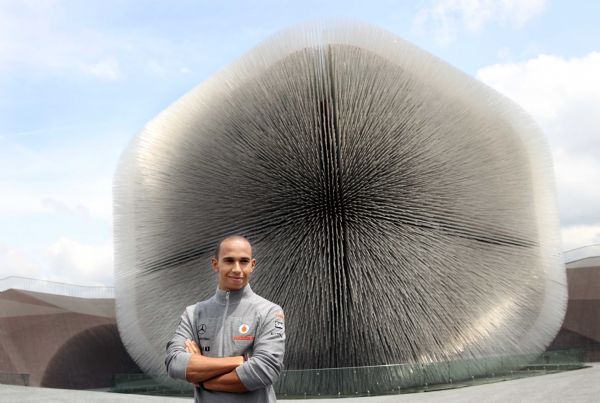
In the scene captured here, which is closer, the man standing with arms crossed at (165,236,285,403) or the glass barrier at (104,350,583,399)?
the man standing with arms crossed at (165,236,285,403)

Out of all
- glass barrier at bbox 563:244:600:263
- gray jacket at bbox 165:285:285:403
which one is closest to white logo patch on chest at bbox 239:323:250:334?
gray jacket at bbox 165:285:285:403

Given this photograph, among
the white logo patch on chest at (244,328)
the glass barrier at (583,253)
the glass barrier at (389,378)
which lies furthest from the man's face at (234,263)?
the glass barrier at (583,253)

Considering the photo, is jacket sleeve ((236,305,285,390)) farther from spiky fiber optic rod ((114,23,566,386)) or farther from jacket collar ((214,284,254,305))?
spiky fiber optic rod ((114,23,566,386))

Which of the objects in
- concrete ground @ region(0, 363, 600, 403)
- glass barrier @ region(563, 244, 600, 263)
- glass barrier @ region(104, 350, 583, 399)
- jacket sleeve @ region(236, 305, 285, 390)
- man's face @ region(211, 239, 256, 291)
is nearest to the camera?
jacket sleeve @ region(236, 305, 285, 390)

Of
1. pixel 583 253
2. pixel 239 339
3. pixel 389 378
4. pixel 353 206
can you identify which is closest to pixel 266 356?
pixel 239 339

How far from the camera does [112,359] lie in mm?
21797

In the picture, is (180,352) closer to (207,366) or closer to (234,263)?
(207,366)

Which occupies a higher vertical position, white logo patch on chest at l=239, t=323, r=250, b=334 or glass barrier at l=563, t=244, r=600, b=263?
glass barrier at l=563, t=244, r=600, b=263

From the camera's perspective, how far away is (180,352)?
245cm

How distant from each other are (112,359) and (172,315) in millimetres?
7672

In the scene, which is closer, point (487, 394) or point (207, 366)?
point (207, 366)

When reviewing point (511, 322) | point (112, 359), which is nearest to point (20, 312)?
point (112, 359)

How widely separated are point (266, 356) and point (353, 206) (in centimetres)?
1141

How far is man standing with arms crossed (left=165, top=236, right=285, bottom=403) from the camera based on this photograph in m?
2.36
